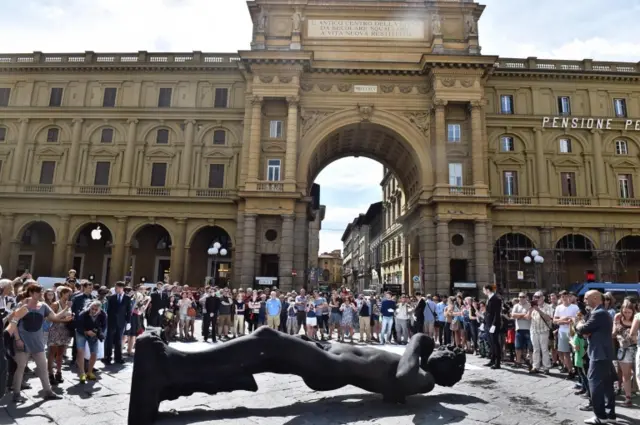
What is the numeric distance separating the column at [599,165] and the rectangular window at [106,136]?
126 ft

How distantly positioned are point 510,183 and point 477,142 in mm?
5203

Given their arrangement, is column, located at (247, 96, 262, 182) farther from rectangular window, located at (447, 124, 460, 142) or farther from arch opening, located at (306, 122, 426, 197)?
rectangular window, located at (447, 124, 460, 142)

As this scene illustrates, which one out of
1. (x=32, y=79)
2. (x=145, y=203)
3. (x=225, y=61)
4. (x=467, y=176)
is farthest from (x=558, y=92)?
(x=32, y=79)

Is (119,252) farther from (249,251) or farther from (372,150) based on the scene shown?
(372,150)

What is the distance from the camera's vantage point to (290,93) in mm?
30859

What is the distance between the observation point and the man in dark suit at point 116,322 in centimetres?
1088

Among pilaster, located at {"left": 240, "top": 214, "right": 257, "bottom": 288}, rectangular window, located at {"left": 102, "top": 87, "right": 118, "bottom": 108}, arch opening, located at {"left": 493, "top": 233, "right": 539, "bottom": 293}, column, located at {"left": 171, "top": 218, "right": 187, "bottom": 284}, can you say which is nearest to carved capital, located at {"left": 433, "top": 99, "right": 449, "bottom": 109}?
arch opening, located at {"left": 493, "top": 233, "right": 539, "bottom": 293}

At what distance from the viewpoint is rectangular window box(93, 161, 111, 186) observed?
33.5 meters

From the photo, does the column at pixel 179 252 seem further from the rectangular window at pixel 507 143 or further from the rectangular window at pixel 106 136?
the rectangular window at pixel 507 143

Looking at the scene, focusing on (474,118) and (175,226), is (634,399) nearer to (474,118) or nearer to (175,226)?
(474,118)

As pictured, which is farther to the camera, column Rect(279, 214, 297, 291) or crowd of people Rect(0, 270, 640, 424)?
column Rect(279, 214, 297, 291)

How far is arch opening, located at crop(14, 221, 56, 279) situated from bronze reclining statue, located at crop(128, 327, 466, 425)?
3349cm

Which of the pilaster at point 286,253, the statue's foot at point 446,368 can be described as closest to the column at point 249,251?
the pilaster at point 286,253

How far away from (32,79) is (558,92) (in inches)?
1701
